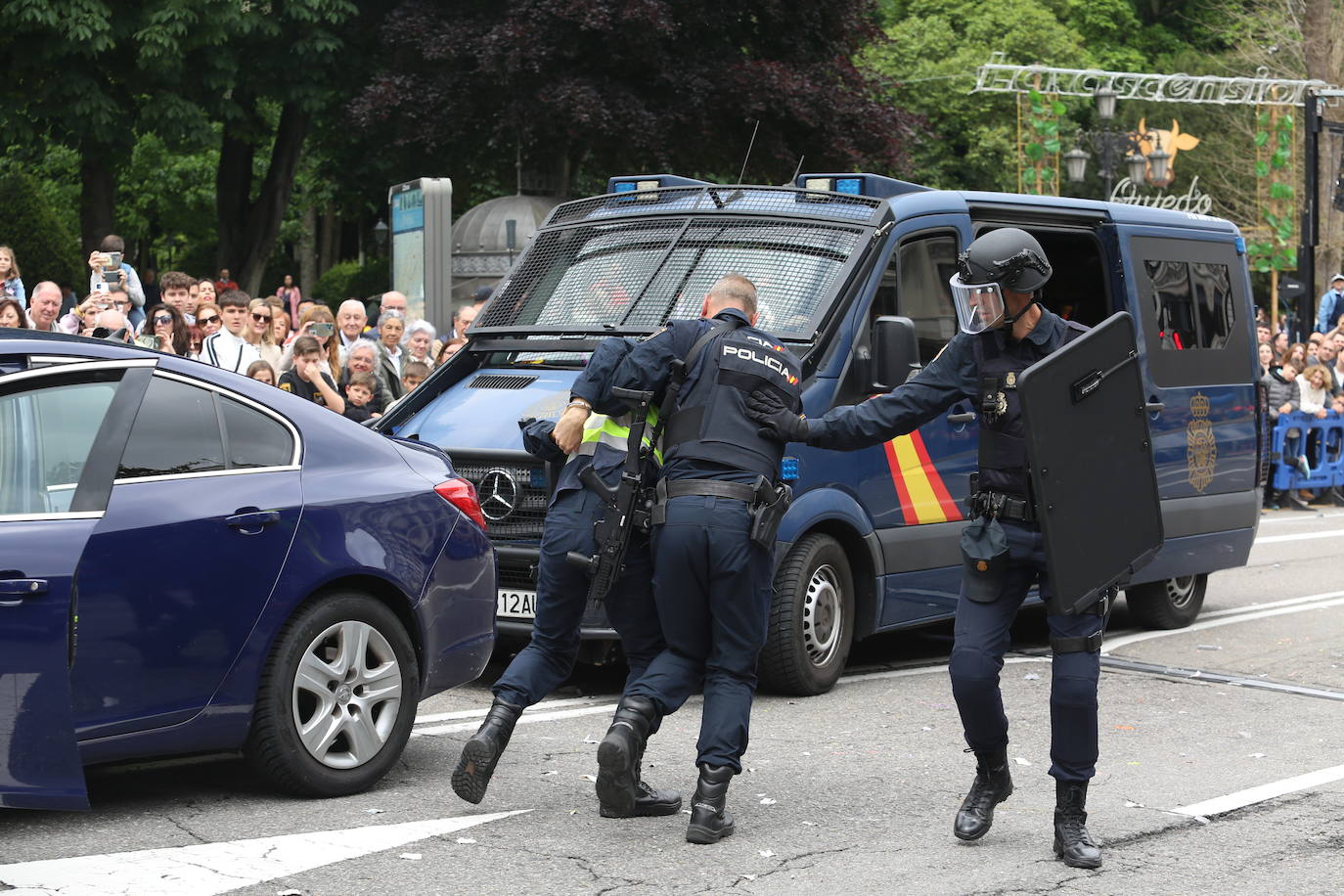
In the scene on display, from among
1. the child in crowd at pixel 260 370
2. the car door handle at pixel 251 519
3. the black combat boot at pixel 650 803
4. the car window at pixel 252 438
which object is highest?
the car window at pixel 252 438

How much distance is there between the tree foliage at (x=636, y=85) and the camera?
2486cm

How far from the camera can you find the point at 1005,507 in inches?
215

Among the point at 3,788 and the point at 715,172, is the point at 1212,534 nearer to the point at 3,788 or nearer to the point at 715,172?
the point at 3,788

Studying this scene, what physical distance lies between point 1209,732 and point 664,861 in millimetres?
3176

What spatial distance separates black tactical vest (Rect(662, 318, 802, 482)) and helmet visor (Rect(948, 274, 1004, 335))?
652mm

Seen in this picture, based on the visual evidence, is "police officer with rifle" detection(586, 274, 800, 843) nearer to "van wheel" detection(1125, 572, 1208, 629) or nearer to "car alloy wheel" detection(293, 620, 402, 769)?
"car alloy wheel" detection(293, 620, 402, 769)

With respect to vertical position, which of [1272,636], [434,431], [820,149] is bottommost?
[1272,636]

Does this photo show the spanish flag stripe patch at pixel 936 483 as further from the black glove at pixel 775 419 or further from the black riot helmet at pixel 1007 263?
the black riot helmet at pixel 1007 263

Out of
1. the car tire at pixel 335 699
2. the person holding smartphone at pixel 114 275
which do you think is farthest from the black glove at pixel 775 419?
the person holding smartphone at pixel 114 275

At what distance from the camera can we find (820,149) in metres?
26.0

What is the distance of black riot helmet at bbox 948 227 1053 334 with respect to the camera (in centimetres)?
543

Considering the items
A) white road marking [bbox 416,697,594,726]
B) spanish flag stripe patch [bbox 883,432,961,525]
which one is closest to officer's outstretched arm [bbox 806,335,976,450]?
white road marking [bbox 416,697,594,726]

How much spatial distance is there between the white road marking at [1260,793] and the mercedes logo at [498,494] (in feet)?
10.4

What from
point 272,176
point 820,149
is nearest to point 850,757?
point 820,149
